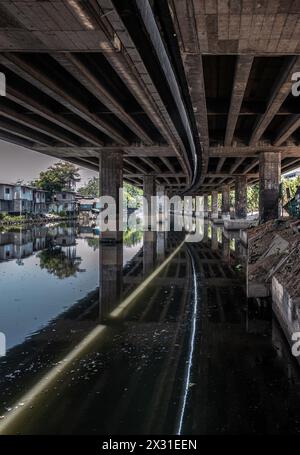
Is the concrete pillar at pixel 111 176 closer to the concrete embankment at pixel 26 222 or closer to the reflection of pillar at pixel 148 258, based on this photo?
the reflection of pillar at pixel 148 258

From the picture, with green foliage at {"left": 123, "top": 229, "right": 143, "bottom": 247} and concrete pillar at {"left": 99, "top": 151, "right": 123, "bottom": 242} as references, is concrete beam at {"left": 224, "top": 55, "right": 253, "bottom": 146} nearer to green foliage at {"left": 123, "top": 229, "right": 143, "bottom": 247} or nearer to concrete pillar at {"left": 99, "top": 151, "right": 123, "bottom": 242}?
concrete pillar at {"left": 99, "top": 151, "right": 123, "bottom": 242}

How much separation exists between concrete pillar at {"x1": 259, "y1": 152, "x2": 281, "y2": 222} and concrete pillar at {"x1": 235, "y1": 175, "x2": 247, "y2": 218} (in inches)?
654

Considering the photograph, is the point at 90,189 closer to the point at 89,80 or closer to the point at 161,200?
the point at 161,200

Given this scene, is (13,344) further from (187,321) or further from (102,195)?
(102,195)

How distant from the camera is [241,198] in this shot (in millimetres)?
51500

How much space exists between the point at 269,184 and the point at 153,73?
20.2 metres

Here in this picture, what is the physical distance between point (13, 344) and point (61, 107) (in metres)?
16.4

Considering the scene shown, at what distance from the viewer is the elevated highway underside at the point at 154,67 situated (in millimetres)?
9352

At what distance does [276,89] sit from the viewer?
16391 millimetres

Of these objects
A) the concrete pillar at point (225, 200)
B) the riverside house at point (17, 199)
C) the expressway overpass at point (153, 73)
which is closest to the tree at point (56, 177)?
the riverside house at point (17, 199)

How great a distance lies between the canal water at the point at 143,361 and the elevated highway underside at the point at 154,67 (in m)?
6.52

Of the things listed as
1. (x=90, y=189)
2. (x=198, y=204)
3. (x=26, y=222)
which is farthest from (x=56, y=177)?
(x=198, y=204)

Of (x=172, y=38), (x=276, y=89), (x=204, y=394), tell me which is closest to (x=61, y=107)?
(x=276, y=89)

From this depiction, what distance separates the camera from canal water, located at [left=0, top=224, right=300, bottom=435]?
5.05 m
